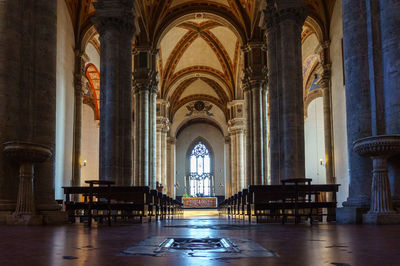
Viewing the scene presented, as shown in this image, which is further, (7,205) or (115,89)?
(115,89)

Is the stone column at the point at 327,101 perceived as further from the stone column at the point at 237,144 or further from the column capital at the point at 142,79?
the stone column at the point at 237,144

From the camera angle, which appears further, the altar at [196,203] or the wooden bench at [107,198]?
the altar at [196,203]

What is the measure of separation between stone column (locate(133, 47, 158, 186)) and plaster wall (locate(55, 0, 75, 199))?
348 centimetres

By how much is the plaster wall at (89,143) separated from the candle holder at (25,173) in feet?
81.2

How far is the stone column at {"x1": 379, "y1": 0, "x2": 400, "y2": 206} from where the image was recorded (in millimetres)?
7883

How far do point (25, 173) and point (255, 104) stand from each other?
16.1 metres

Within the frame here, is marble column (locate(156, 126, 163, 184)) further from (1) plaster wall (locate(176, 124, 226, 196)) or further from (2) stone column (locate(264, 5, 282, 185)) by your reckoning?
(2) stone column (locate(264, 5, 282, 185))

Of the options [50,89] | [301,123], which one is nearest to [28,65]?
[50,89]

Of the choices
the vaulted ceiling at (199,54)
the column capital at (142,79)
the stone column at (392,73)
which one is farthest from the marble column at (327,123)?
the stone column at (392,73)

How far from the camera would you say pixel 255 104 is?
22.9m

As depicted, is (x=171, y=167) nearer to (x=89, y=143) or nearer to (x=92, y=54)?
(x=89, y=143)

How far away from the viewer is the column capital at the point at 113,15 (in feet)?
48.1

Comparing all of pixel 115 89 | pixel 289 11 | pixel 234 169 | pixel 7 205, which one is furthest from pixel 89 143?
pixel 7 205

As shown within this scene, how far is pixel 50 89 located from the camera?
9.05 metres
